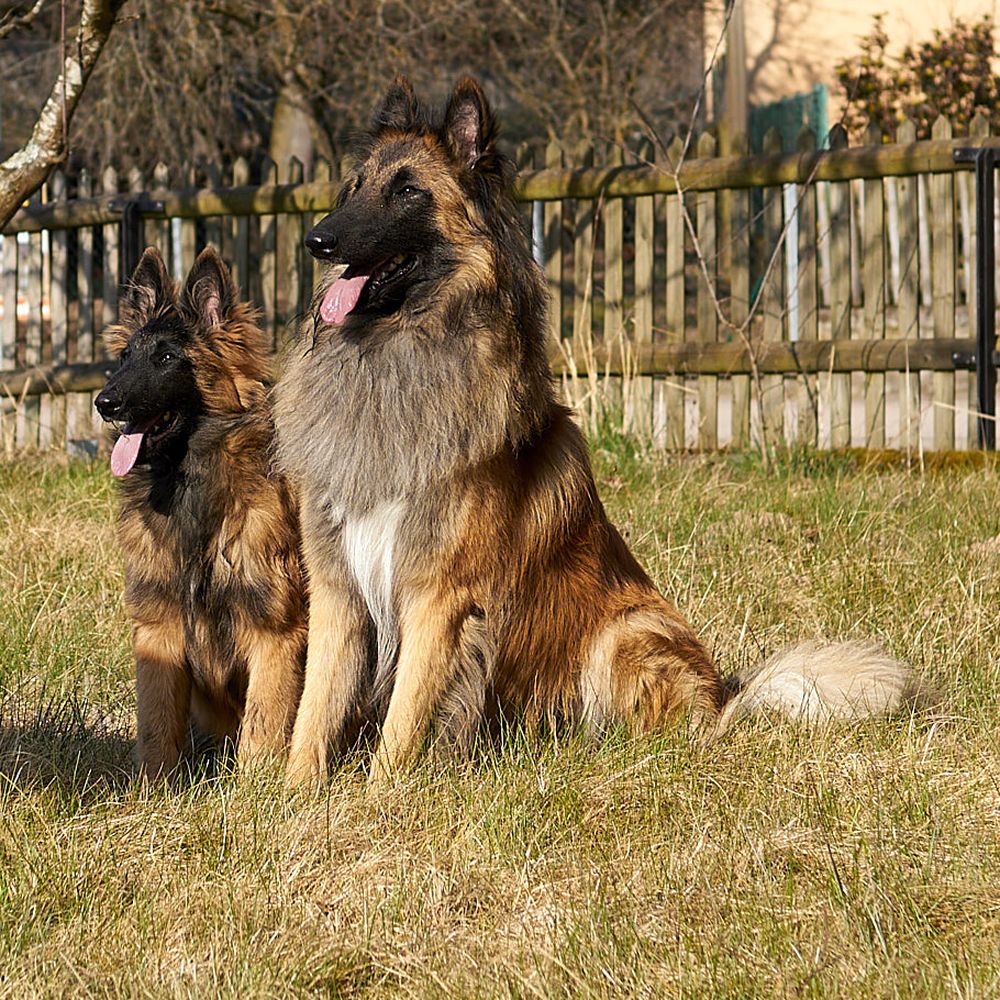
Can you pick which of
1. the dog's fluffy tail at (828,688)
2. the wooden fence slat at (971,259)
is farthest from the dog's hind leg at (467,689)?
the wooden fence slat at (971,259)

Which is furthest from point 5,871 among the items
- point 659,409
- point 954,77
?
point 954,77

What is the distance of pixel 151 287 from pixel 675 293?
501cm

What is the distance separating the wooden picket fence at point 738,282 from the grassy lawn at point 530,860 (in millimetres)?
3472

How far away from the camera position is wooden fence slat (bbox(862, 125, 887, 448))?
8.62 meters

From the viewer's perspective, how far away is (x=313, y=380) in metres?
4.18

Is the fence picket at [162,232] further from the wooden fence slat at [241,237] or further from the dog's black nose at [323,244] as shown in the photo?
the dog's black nose at [323,244]

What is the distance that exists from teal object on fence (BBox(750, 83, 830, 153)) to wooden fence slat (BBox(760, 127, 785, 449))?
8.64 meters

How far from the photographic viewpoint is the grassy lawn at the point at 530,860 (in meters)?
2.84

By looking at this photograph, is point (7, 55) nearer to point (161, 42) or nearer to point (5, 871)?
point (161, 42)

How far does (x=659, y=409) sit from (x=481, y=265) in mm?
5157

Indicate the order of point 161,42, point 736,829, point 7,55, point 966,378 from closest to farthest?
point 736,829, point 966,378, point 161,42, point 7,55

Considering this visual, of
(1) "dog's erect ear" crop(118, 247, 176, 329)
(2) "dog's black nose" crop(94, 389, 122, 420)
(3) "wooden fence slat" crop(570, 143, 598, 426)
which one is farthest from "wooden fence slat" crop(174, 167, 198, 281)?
(2) "dog's black nose" crop(94, 389, 122, 420)

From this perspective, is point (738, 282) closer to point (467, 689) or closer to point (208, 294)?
point (208, 294)

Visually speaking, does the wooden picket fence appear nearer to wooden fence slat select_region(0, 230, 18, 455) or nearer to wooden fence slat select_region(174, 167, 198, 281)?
wooden fence slat select_region(174, 167, 198, 281)
